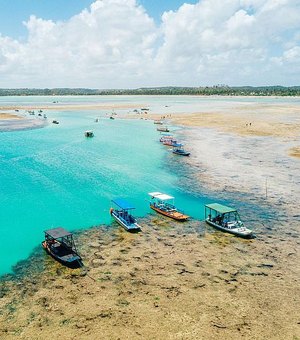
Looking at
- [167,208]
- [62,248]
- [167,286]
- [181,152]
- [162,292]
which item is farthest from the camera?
[181,152]

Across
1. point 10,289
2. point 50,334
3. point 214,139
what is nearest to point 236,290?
point 50,334

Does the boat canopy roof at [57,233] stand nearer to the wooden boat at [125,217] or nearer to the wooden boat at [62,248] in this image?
the wooden boat at [62,248]

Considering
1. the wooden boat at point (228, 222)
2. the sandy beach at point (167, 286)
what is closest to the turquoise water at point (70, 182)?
the wooden boat at point (228, 222)

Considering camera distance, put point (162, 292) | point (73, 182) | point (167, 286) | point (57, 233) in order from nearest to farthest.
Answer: point (162, 292), point (167, 286), point (57, 233), point (73, 182)

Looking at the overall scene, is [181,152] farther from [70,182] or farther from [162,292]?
[162,292]

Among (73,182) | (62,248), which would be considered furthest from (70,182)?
(62,248)

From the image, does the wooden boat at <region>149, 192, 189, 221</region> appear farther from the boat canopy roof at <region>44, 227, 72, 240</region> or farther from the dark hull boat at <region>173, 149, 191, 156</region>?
the dark hull boat at <region>173, 149, 191, 156</region>

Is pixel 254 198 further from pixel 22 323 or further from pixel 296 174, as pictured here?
pixel 22 323
